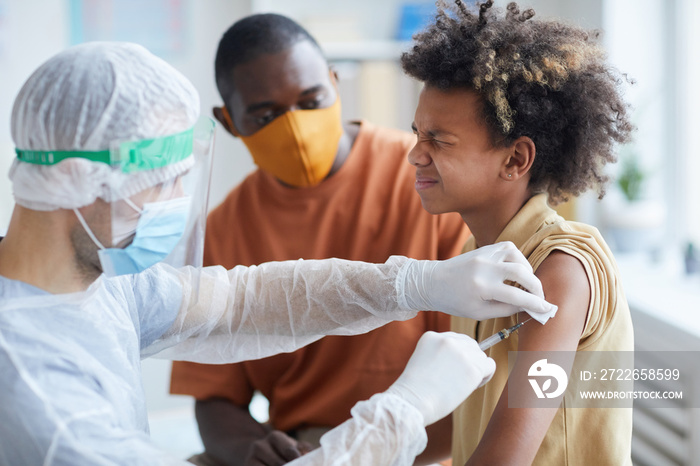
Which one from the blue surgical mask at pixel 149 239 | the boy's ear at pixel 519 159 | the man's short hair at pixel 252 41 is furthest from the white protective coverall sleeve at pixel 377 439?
the man's short hair at pixel 252 41

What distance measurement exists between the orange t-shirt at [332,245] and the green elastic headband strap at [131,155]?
74cm

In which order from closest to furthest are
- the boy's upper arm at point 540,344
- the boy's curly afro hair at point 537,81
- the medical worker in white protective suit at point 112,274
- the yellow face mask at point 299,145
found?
the medical worker in white protective suit at point 112,274, the boy's upper arm at point 540,344, the boy's curly afro hair at point 537,81, the yellow face mask at point 299,145

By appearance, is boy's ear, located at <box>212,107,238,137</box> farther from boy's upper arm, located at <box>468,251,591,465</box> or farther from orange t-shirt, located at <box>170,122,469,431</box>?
boy's upper arm, located at <box>468,251,591,465</box>

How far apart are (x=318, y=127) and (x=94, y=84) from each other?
0.72m

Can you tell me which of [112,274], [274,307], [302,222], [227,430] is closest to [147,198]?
[112,274]

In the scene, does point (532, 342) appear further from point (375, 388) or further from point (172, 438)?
point (172, 438)

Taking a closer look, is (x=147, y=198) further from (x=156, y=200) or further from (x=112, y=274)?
(x=112, y=274)

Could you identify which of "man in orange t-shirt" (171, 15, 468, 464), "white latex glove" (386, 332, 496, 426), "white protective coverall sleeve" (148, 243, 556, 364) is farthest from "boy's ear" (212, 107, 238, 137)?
"white latex glove" (386, 332, 496, 426)

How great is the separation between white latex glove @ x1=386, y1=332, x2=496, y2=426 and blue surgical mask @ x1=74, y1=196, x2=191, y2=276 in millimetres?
417

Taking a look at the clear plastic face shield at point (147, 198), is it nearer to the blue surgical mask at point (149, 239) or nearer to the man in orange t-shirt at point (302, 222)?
the blue surgical mask at point (149, 239)

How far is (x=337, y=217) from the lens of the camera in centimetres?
171

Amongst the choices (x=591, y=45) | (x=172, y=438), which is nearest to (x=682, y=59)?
(x=591, y=45)

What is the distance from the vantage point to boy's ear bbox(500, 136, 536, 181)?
1177 millimetres

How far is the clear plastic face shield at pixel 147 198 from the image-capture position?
0.94 m
